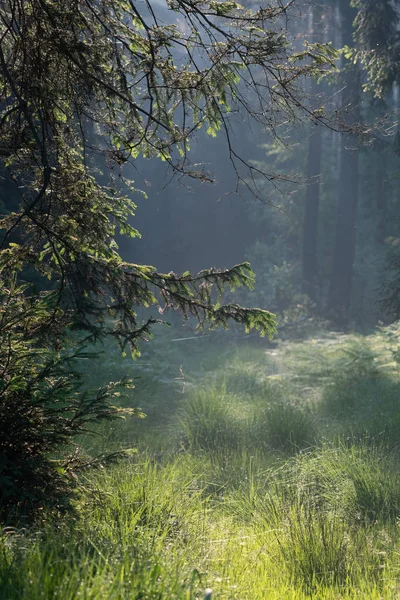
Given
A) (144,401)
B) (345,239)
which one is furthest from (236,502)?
(345,239)

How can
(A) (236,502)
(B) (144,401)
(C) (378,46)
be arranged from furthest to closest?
(C) (378,46) → (B) (144,401) → (A) (236,502)

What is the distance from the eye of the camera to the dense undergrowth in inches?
114

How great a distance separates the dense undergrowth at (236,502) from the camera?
2.90 metres

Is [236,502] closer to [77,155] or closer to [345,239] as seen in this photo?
[77,155]

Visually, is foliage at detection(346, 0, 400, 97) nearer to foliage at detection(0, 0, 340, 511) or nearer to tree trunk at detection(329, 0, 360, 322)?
foliage at detection(0, 0, 340, 511)

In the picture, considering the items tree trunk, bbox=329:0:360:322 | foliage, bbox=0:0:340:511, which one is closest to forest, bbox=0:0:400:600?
foliage, bbox=0:0:340:511

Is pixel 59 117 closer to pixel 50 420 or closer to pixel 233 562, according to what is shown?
pixel 50 420

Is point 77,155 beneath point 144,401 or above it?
above

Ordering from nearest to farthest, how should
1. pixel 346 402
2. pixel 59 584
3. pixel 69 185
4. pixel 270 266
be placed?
pixel 59 584
pixel 69 185
pixel 346 402
pixel 270 266

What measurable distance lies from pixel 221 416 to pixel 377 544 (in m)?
3.78

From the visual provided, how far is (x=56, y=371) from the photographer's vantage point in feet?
12.9

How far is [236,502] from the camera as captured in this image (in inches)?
220

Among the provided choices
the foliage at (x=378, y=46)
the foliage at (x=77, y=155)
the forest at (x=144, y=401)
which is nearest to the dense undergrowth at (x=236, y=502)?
the forest at (x=144, y=401)

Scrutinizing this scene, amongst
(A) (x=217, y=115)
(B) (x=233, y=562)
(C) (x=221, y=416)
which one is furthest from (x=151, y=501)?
(C) (x=221, y=416)
